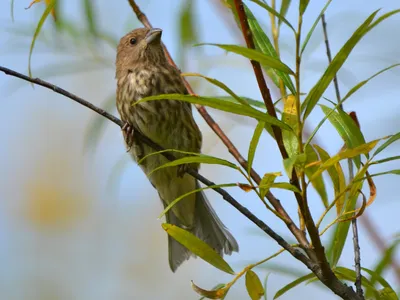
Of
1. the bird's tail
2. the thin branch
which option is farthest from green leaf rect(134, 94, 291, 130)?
the bird's tail

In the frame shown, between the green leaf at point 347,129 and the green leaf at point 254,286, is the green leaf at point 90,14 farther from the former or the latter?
the green leaf at point 254,286

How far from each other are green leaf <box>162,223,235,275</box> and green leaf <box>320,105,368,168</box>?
51 centimetres

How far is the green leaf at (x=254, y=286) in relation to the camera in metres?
2.23

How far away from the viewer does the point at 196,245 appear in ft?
7.25

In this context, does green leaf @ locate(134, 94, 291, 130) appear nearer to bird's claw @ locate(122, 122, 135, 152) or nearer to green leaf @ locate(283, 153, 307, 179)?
green leaf @ locate(283, 153, 307, 179)

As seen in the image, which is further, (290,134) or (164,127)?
(164,127)

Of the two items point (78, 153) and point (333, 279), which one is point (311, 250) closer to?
point (333, 279)

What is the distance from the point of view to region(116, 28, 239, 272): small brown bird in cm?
469

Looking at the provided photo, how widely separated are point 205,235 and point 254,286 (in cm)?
259

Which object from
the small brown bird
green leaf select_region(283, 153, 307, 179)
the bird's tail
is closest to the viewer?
green leaf select_region(283, 153, 307, 179)


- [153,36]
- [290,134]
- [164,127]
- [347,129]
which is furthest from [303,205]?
[153,36]

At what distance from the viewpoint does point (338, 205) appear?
2332 millimetres

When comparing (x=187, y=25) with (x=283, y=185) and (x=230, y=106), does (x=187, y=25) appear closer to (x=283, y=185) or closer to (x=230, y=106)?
(x=230, y=106)

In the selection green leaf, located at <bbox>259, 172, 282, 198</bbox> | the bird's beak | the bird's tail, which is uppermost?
the bird's beak
